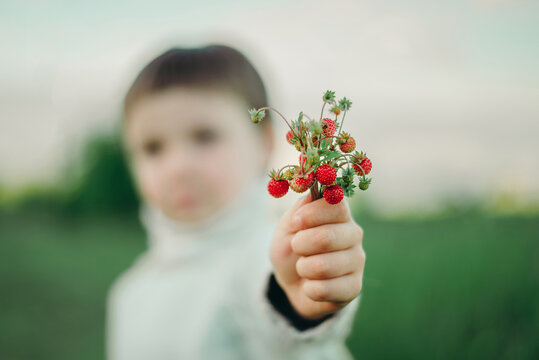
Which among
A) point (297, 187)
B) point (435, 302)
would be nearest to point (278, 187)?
point (297, 187)

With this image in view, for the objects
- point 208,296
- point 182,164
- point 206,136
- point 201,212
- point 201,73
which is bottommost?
point 208,296

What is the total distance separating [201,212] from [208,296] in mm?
317

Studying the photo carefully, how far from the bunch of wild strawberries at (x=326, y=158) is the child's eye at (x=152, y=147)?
113 cm

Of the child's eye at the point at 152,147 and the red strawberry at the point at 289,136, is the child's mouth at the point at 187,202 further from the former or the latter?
the red strawberry at the point at 289,136

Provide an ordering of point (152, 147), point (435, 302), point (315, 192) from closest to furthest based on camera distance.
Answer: point (315, 192) < point (152, 147) < point (435, 302)

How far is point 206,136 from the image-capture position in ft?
5.53

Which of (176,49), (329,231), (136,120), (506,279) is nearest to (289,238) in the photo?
(329,231)

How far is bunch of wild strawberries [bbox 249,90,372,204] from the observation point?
0.66 m

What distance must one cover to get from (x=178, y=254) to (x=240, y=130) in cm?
57

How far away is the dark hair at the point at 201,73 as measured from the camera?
1.74 metres

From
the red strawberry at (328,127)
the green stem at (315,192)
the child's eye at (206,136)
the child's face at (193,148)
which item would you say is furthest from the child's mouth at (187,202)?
the red strawberry at (328,127)

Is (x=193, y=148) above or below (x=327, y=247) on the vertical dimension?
above

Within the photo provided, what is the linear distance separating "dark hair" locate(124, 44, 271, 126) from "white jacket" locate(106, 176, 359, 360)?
0.41 meters

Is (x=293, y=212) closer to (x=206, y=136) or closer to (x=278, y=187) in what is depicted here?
(x=278, y=187)
